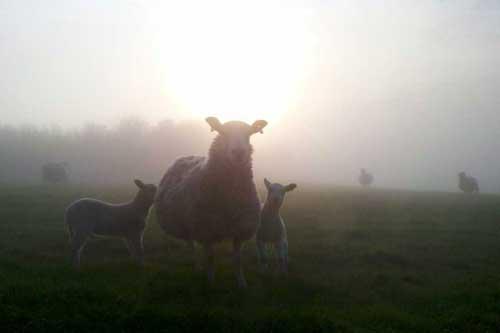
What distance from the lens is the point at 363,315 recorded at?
7.19m

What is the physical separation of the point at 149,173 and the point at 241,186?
5822 centimetres

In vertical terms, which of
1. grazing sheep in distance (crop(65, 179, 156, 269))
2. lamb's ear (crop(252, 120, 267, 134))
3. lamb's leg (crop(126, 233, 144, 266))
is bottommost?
lamb's leg (crop(126, 233, 144, 266))

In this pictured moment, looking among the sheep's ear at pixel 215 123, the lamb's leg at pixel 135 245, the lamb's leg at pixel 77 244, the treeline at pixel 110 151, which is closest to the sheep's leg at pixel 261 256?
the lamb's leg at pixel 135 245

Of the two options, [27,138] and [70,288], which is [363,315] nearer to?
[70,288]

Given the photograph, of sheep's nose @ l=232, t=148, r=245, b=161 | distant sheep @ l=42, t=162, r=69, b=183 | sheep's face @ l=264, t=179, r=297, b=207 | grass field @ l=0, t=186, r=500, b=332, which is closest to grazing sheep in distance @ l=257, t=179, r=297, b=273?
sheep's face @ l=264, t=179, r=297, b=207

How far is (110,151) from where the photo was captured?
6912cm

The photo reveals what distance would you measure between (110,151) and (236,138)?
6415 centimetres

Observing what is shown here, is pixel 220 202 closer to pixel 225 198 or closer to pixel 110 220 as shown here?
pixel 225 198

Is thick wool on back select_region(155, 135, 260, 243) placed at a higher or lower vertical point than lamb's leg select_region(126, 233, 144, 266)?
higher

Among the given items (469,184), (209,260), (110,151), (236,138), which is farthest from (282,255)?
(110,151)

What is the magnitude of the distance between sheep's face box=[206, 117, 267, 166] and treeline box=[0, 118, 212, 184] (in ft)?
173

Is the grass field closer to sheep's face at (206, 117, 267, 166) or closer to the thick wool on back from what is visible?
the thick wool on back

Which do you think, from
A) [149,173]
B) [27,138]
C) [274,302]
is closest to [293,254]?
[274,302]

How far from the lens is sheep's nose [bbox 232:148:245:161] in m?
8.45
